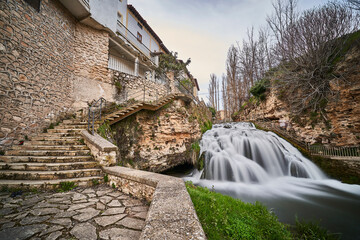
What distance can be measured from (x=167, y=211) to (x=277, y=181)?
7.97 m

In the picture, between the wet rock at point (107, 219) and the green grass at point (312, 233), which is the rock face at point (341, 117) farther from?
the wet rock at point (107, 219)

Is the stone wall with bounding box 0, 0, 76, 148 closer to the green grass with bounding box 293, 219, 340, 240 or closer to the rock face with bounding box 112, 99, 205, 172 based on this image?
the rock face with bounding box 112, 99, 205, 172

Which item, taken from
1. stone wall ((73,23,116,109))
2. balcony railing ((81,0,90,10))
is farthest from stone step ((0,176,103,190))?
balcony railing ((81,0,90,10))

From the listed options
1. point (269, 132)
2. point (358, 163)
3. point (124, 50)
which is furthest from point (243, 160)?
point (124, 50)

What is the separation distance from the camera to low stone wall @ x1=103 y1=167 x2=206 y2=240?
1.17 m

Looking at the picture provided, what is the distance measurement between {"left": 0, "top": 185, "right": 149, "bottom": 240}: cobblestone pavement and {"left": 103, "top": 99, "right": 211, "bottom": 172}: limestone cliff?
4.59m

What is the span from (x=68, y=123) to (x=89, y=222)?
6332 millimetres

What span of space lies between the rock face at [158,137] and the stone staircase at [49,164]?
2.95 meters

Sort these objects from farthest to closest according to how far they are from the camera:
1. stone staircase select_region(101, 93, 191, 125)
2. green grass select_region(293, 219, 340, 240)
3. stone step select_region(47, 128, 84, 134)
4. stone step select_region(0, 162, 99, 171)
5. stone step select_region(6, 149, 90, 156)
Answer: stone staircase select_region(101, 93, 191, 125) < stone step select_region(47, 128, 84, 134) < stone step select_region(6, 149, 90, 156) < stone step select_region(0, 162, 99, 171) < green grass select_region(293, 219, 340, 240)

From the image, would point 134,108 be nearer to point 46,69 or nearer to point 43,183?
point 46,69

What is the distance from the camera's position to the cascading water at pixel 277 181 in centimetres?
436

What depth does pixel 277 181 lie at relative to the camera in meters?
7.09

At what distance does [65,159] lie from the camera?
12.6 feet

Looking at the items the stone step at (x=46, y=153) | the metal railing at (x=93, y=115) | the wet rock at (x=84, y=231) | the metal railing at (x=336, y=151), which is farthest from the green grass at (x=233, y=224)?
the metal railing at (x=336, y=151)
